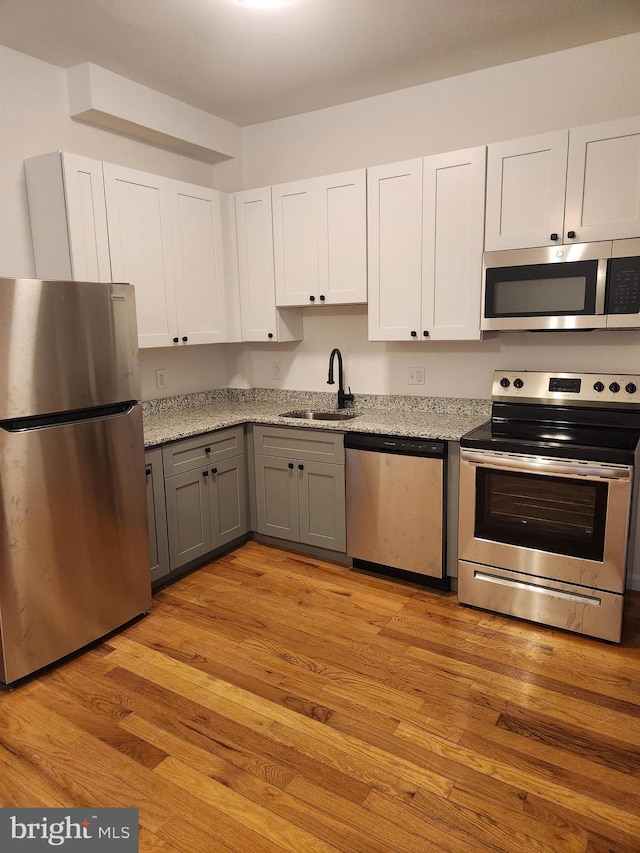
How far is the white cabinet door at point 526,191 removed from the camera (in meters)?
2.67

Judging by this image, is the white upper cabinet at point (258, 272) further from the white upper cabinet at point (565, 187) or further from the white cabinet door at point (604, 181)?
the white cabinet door at point (604, 181)

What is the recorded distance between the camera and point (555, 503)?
2.62 m

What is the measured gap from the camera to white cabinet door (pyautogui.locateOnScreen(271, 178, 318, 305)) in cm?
345

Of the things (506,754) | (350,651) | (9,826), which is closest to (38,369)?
(9,826)

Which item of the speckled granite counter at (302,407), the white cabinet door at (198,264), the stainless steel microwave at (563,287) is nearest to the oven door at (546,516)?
the speckled granite counter at (302,407)

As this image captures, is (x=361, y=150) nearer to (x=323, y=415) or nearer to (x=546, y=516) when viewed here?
(x=323, y=415)

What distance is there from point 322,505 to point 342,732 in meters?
1.49

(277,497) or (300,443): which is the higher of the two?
(300,443)

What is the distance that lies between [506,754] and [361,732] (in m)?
0.50

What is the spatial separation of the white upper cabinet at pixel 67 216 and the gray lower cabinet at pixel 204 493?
3.41 feet

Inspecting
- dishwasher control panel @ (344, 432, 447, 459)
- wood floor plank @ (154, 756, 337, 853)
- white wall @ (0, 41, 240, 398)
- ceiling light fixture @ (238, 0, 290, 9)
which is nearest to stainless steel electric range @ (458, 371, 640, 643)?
dishwasher control panel @ (344, 432, 447, 459)

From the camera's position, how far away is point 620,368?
2.92 meters

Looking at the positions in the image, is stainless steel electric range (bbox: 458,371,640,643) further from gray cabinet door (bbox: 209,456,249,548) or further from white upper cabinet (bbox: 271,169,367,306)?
gray cabinet door (bbox: 209,456,249,548)

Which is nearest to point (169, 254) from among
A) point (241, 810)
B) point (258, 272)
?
point (258, 272)
